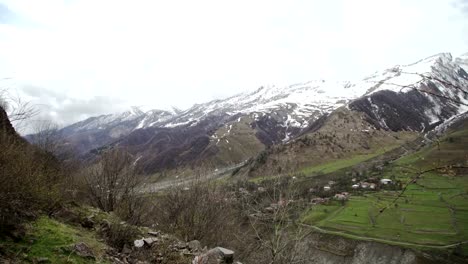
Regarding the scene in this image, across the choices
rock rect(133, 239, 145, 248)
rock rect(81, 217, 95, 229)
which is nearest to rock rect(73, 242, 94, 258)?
rock rect(133, 239, 145, 248)

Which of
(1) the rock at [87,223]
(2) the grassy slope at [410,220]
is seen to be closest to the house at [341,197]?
Result: (2) the grassy slope at [410,220]

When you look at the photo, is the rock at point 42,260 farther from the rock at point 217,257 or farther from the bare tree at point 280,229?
the bare tree at point 280,229

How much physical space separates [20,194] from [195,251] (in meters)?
6.57

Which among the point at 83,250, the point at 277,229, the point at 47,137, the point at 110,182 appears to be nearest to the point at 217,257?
the point at 277,229

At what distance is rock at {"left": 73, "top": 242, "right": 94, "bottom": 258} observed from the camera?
10162 mm

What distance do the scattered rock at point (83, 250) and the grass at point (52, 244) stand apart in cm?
10

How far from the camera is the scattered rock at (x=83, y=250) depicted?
33.3ft

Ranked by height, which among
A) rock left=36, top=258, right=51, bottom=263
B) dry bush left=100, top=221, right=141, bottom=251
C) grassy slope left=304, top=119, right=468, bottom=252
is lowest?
grassy slope left=304, top=119, right=468, bottom=252

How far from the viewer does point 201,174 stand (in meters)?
35.3

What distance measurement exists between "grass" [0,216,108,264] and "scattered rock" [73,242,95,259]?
102 mm

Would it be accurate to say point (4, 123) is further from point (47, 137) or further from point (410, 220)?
point (410, 220)

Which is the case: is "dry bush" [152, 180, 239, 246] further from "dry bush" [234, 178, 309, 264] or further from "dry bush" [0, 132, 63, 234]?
"dry bush" [0, 132, 63, 234]

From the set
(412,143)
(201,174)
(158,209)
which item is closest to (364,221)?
(201,174)

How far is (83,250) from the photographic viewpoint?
1035cm
